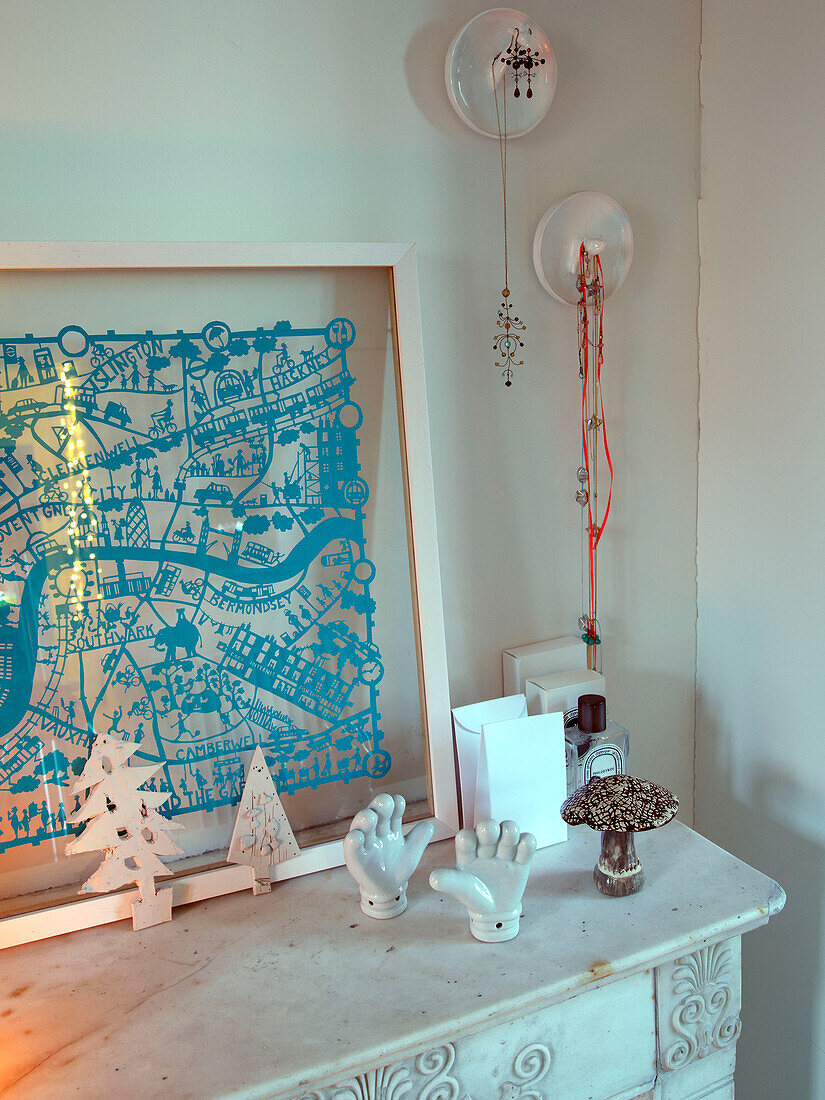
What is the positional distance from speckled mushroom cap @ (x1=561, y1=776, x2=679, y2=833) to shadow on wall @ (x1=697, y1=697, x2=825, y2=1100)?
15.5 inches

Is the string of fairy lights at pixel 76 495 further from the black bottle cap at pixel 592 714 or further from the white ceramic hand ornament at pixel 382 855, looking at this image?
the black bottle cap at pixel 592 714

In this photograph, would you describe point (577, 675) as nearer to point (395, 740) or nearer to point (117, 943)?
point (395, 740)

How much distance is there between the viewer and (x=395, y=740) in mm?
1093

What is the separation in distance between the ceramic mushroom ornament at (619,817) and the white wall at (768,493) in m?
0.38

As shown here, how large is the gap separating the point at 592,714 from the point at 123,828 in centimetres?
61

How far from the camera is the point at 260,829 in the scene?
0.98 m

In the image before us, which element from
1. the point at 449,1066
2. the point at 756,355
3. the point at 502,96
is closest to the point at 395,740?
the point at 449,1066

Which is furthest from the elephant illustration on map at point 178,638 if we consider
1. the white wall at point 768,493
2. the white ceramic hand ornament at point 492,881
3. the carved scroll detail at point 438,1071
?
the white wall at point 768,493

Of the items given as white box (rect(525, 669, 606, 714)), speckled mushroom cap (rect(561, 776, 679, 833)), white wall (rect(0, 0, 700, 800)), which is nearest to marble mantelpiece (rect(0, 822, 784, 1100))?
speckled mushroom cap (rect(561, 776, 679, 833))

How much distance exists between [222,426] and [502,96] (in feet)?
1.89

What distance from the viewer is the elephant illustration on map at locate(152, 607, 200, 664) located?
0.97 meters

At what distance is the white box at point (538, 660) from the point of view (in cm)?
120

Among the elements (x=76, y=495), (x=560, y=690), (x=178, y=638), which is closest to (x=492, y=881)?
(x=560, y=690)

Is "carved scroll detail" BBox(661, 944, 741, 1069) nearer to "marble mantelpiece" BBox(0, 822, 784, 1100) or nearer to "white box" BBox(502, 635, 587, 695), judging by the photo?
"marble mantelpiece" BBox(0, 822, 784, 1100)
